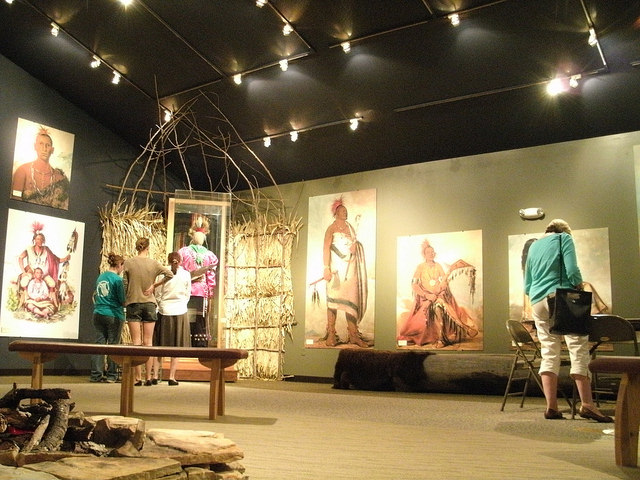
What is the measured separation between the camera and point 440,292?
8570 mm

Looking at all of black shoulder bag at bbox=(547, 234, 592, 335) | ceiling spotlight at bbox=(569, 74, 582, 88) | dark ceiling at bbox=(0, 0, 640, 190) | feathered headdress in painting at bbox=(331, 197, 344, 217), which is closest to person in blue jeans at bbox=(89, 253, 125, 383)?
dark ceiling at bbox=(0, 0, 640, 190)

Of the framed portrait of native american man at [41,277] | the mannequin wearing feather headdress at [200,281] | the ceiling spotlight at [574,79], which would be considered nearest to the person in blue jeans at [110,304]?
the mannequin wearing feather headdress at [200,281]

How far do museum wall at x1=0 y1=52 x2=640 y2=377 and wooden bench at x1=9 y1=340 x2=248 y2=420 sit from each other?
14.4 ft

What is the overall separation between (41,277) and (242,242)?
292 centimetres

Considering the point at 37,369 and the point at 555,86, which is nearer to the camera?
the point at 37,369

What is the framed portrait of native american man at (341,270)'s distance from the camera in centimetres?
927

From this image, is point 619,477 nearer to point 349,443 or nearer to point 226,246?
point 349,443

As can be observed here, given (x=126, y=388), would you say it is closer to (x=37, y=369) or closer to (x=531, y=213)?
(x=37, y=369)

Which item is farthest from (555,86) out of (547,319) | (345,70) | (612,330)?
(547,319)

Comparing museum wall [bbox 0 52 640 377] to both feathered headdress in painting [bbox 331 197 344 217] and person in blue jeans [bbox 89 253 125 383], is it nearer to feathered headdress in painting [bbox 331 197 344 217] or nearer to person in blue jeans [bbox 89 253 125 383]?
feathered headdress in painting [bbox 331 197 344 217]

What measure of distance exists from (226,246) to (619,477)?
744 cm

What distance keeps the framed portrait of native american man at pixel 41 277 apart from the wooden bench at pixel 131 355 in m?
4.32

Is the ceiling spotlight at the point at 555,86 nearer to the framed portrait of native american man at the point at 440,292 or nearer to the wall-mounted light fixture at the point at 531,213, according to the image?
the wall-mounted light fixture at the point at 531,213

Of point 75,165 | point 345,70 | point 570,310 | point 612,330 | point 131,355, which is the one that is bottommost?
point 131,355
